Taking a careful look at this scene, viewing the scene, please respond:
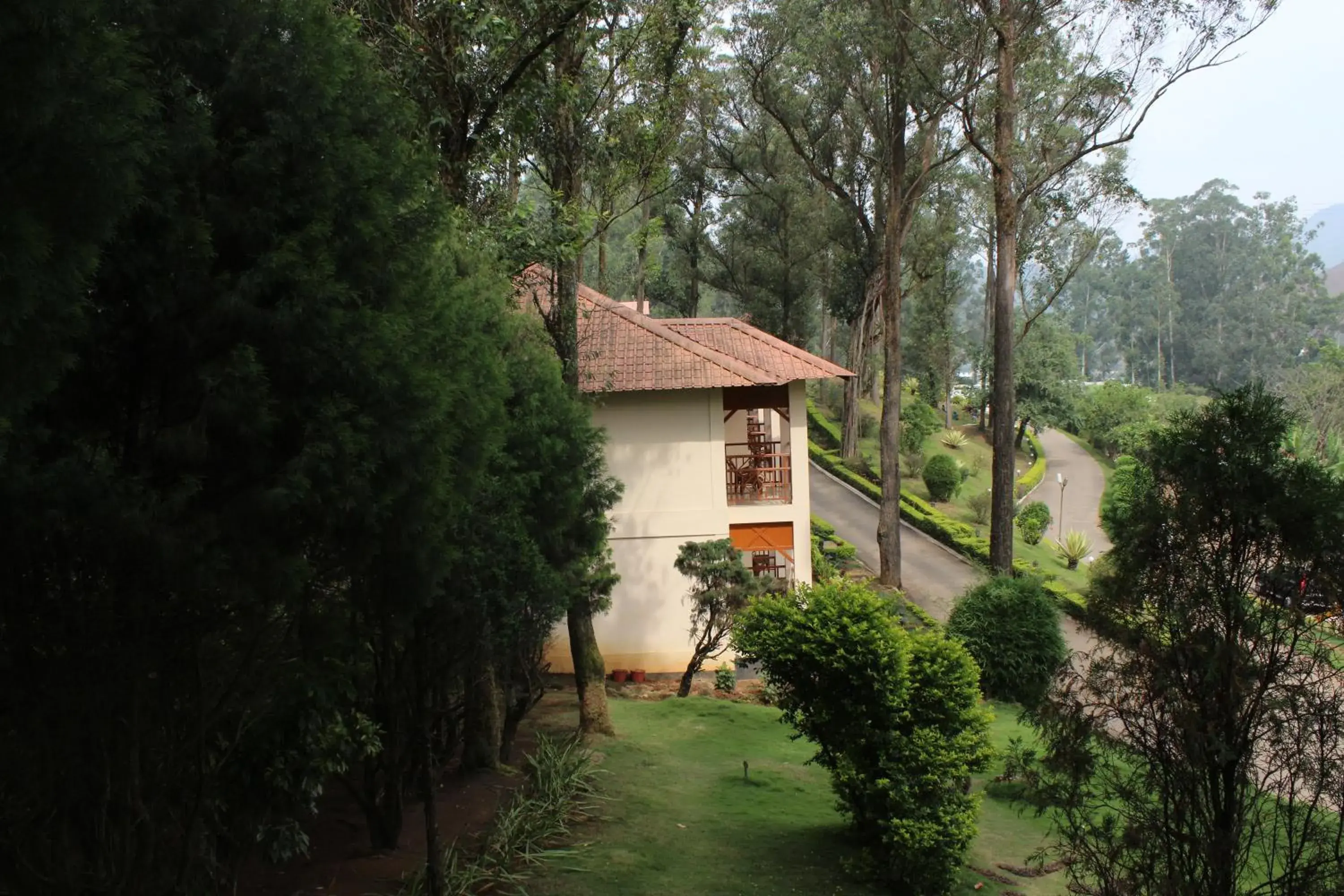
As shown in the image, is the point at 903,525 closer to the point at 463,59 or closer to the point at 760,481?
the point at 760,481

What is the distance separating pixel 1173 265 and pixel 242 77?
220ft

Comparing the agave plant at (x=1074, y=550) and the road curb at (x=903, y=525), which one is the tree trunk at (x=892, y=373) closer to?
the road curb at (x=903, y=525)

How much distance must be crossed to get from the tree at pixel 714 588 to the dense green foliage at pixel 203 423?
34.5 feet

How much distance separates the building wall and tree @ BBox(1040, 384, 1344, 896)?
1247cm

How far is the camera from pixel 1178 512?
20.0 ft

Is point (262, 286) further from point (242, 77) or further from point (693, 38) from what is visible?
point (693, 38)

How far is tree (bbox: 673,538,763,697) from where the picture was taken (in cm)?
1614

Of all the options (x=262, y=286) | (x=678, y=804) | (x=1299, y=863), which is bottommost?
(x=678, y=804)

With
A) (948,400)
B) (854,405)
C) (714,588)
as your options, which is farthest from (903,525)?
(714,588)

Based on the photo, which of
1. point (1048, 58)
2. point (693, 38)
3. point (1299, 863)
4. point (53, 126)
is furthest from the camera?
point (1048, 58)

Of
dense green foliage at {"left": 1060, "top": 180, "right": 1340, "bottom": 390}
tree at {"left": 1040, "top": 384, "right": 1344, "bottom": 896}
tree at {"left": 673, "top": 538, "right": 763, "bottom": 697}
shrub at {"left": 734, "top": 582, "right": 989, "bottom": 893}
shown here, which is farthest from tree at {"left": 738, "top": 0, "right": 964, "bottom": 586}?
dense green foliage at {"left": 1060, "top": 180, "right": 1340, "bottom": 390}

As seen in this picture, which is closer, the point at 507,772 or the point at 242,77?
the point at 242,77

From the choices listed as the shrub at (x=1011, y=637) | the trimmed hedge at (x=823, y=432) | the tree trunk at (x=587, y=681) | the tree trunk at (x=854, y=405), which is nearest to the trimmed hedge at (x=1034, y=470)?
the tree trunk at (x=854, y=405)

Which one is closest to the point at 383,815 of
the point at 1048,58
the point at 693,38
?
the point at 693,38
